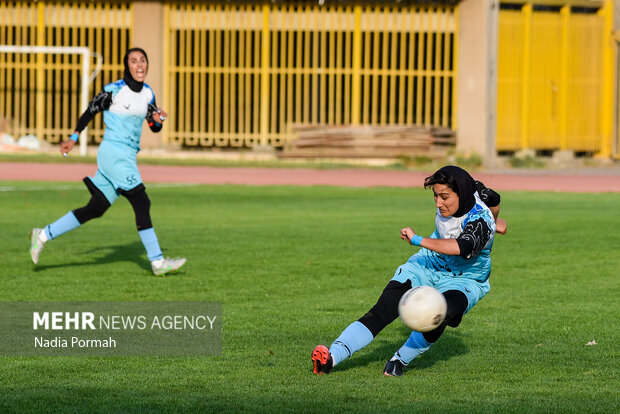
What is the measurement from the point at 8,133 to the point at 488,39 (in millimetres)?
14147

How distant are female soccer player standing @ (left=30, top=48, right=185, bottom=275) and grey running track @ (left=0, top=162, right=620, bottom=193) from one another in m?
12.8

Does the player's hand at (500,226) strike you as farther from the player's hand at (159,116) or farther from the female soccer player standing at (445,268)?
the player's hand at (159,116)

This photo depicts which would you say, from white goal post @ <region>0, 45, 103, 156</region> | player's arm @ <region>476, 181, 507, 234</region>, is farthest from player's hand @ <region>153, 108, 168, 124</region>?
white goal post @ <region>0, 45, 103, 156</region>

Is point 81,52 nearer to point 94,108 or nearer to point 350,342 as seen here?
point 94,108

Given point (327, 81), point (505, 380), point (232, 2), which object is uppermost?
point (232, 2)

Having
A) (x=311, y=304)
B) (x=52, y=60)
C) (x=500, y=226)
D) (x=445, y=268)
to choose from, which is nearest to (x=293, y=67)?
(x=52, y=60)

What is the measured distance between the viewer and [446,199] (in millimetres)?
6762

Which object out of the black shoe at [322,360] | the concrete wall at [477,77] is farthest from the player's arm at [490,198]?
the concrete wall at [477,77]

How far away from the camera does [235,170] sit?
1115 inches

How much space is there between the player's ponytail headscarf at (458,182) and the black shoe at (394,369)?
985mm

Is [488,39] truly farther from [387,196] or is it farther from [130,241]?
[130,241]

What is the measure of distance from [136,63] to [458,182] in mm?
5350

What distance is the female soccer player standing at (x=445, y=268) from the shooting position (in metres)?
6.70

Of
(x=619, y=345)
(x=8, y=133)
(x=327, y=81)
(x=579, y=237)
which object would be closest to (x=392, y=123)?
(x=327, y=81)
